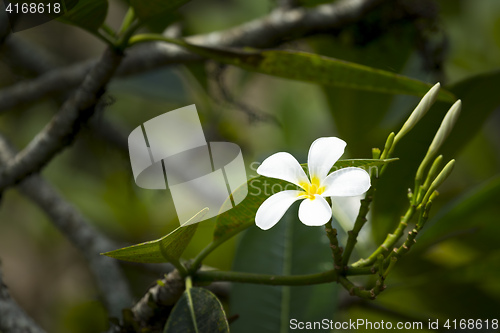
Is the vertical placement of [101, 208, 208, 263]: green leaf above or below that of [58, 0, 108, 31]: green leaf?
below

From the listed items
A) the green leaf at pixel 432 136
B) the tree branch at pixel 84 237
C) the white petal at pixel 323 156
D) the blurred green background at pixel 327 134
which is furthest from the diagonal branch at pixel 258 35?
the white petal at pixel 323 156

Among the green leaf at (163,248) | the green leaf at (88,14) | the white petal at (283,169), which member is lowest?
the green leaf at (163,248)

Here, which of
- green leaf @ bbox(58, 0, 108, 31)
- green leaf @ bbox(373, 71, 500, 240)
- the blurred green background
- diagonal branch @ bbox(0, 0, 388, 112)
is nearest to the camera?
green leaf @ bbox(58, 0, 108, 31)

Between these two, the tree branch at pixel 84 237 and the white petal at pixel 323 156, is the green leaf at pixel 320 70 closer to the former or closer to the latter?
the white petal at pixel 323 156

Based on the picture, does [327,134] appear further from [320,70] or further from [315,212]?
[315,212]

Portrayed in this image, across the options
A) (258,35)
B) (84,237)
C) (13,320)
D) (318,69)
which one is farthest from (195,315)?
(258,35)

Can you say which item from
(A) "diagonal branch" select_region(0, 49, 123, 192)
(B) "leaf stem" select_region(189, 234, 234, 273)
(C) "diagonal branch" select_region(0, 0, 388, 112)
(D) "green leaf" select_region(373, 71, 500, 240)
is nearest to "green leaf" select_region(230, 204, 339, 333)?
(D) "green leaf" select_region(373, 71, 500, 240)

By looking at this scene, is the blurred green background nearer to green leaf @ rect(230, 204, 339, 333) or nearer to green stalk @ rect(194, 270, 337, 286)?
green leaf @ rect(230, 204, 339, 333)
